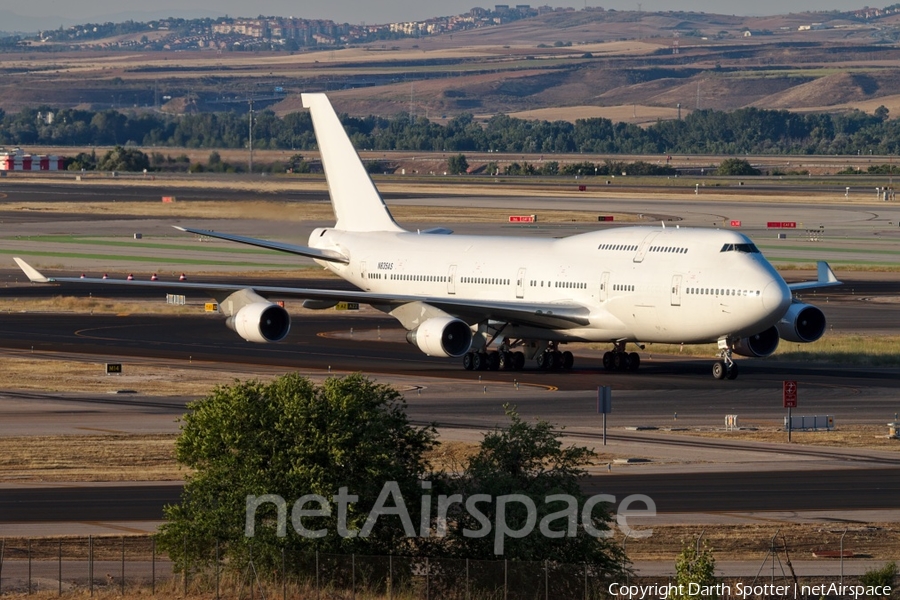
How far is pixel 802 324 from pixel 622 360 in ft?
24.9

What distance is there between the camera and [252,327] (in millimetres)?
62188

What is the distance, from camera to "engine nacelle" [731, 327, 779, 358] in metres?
61.9

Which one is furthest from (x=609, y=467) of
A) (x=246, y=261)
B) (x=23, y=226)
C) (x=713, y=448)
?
(x=23, y=226)

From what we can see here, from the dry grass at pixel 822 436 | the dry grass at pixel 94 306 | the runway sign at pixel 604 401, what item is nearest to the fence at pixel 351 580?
the runway sign at pixel 604 401

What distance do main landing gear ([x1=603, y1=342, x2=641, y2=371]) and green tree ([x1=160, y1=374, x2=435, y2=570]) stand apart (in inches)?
1333

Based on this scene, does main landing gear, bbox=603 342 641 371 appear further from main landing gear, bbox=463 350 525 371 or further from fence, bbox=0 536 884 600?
fence, bbox=0 536 884 600

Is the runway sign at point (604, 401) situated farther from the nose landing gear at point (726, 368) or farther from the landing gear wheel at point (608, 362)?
the landing gear wheel at point (608, 362)

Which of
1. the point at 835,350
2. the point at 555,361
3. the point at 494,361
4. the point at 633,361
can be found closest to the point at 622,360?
the point at 633,361

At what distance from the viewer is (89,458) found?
45.9 meters

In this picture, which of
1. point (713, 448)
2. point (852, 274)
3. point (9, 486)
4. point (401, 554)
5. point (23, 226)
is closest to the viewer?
point (401, 554)

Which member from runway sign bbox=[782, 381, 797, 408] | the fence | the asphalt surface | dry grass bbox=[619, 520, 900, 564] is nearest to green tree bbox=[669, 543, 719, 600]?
the fence

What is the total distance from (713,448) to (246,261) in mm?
77719

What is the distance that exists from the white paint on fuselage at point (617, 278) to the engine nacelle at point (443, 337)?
11.6 ft

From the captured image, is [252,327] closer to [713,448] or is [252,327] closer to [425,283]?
[425,283]
